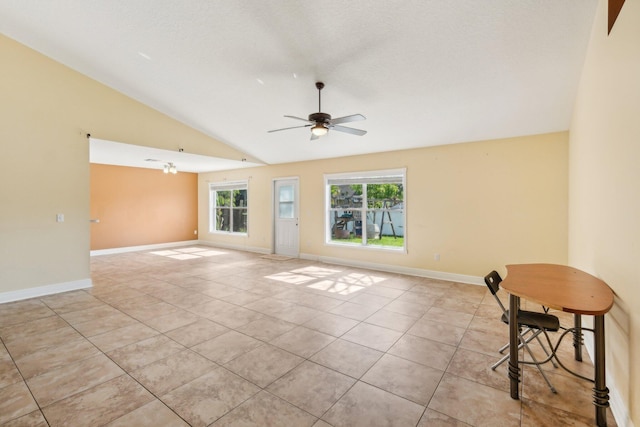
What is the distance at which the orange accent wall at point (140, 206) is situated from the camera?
298 inches

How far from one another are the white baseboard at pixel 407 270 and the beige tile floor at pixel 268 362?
0.52 metres

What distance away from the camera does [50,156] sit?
14.2ft

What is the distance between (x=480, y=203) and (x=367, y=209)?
2.23 meters

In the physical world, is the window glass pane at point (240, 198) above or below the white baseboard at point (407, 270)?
above

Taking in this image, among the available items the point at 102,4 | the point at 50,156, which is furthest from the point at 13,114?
the point at 102,4

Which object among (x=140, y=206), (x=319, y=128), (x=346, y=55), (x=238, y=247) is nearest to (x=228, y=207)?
(x=238, y=247)

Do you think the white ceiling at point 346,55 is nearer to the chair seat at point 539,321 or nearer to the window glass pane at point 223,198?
the chair seat at point 539,321

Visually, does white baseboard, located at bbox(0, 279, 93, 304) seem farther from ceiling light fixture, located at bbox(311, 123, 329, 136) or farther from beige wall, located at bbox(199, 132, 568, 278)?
beige wall, located at bbox(199, 132, 568, 278)

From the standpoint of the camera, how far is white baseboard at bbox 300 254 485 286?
4.95 metres

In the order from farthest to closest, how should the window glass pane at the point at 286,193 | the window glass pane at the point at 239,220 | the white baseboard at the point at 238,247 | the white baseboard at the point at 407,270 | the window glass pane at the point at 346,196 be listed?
the window glass pane at the point at 239,220 < the white baseboard at the point at 238,247 < the window glass pane at the point at 286,193 < the window glass pane at the point at 346,196 < the white baseboard at the point at 407,270

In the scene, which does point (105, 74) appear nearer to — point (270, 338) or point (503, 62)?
point (270, 338)

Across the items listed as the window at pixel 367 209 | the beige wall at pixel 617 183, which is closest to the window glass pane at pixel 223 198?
the window at pixel 367 209

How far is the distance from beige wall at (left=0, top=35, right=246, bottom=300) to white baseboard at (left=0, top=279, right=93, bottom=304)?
5 centimetres

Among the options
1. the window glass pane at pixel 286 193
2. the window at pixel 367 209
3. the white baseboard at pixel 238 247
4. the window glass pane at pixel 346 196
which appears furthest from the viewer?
the white baseboard at pixel 238 247
